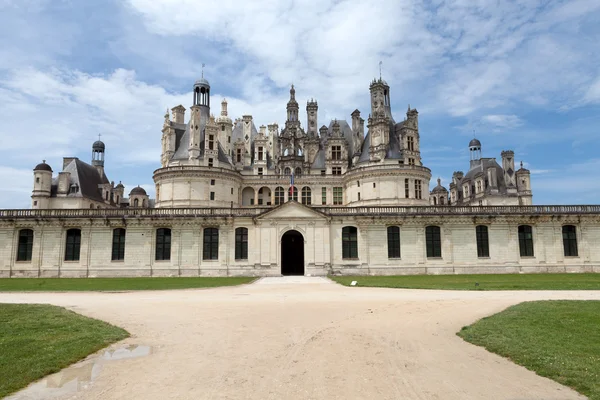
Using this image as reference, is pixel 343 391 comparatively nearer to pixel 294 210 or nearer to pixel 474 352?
pixel 474 352

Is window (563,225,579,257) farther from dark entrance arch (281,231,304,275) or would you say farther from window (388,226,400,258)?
dark entrance arch (281,231,304,275)

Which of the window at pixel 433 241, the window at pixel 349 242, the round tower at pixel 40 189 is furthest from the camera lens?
the round tower at pixel 40 189

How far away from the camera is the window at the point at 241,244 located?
40281mm

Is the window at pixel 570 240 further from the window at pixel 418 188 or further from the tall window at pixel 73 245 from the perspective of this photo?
the tall window at pixel 73 245

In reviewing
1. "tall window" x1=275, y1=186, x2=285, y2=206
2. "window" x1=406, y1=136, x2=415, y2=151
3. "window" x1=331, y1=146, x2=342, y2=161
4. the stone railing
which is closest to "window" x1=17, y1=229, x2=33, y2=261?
the stone railing

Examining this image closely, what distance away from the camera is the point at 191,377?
25.0 feet

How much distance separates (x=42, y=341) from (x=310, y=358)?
6802 millimetres

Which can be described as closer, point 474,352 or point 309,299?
point 474,352

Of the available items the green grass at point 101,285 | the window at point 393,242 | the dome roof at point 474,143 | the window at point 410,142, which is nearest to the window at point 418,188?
the window at point 410,142

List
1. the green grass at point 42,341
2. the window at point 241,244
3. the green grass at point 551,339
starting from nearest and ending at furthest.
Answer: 1. the green grass at point 551,339
2. the green grass at point 42,341
3. the window at point 241,244

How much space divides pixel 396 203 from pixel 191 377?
1851 inches

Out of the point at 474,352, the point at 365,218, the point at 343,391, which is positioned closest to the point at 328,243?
the point at 365,218

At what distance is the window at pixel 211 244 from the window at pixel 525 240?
3033cm

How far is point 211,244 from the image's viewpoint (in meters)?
40.6
